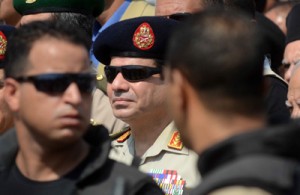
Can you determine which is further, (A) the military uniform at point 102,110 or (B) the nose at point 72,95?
(A) the military uniform at point 102,110

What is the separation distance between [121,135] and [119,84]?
0.34m

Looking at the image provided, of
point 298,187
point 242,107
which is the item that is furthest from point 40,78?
point 298,187

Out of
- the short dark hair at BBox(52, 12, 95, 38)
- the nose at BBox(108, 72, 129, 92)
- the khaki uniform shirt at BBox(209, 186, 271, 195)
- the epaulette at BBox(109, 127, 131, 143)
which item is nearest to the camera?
the khaki uniform shirt at BBox(209, 186, 271, 195)

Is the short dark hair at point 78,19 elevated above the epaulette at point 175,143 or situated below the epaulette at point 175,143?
above

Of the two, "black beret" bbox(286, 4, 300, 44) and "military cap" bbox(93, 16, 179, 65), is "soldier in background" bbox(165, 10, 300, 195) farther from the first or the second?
"black beret" bbox(286, 4, 300, 44)

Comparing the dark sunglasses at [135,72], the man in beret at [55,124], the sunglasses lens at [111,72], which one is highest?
the man in beret at [55,124]

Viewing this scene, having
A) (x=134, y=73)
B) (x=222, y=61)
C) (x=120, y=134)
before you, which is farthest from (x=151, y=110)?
(x=222, y=61)

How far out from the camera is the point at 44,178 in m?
3.54

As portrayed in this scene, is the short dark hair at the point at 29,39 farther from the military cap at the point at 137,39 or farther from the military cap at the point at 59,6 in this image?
the military cap at the point at 59,6

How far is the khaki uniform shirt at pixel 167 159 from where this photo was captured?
4.70 m

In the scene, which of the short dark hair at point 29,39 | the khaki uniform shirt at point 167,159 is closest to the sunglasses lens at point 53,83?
the short dark hair at point 29,39

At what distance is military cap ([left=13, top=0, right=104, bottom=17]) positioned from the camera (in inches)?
224

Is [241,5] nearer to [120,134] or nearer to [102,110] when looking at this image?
[102,110]

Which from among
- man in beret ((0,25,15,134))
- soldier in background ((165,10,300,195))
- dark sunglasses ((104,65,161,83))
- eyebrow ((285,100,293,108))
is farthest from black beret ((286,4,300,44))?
soldier in background ((165,10,300,195))
